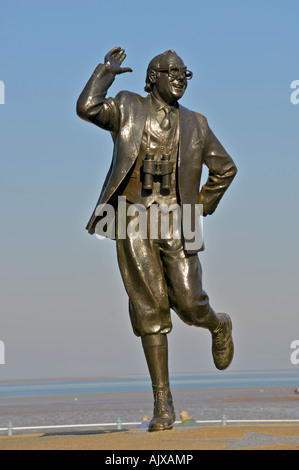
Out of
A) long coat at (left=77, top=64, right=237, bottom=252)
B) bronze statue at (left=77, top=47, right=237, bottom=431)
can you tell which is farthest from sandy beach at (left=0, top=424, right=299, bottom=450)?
long coat at (left=77, top=64, right=237, bottom=252)

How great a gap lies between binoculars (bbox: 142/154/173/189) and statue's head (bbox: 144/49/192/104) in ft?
1.94

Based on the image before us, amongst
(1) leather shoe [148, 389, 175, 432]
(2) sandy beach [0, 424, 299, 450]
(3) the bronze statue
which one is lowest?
(2) sandy beach [0, 424, 299, 450]

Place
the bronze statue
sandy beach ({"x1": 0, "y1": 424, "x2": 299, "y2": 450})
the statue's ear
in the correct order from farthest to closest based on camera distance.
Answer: the statue's ear < the bronze statue < sandy beach ({"x1": 0, "y1": 424, "x2": 299, "y2": 450})

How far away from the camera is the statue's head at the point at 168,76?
8289 millimetres

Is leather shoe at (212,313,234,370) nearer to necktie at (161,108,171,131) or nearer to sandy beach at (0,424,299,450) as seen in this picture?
sandy beach at (0,424,299,450)

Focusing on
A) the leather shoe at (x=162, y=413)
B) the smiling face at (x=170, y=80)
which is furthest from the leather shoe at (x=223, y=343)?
the smiling face at (x=170, y=80)

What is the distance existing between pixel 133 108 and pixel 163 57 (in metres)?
0.55

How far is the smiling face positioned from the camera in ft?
27.2

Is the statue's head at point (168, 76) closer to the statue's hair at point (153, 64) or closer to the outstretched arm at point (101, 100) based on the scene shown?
the statue's hair at point (153, 64)

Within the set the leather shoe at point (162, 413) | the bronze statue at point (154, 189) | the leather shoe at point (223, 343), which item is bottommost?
the leather shoe at point (162, 413)

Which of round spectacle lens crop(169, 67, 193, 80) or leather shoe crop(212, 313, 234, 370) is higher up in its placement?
round spectacle lens crop(169, 67, 193, 80)

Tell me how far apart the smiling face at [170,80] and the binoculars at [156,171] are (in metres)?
0.58

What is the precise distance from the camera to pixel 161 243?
826 cm
